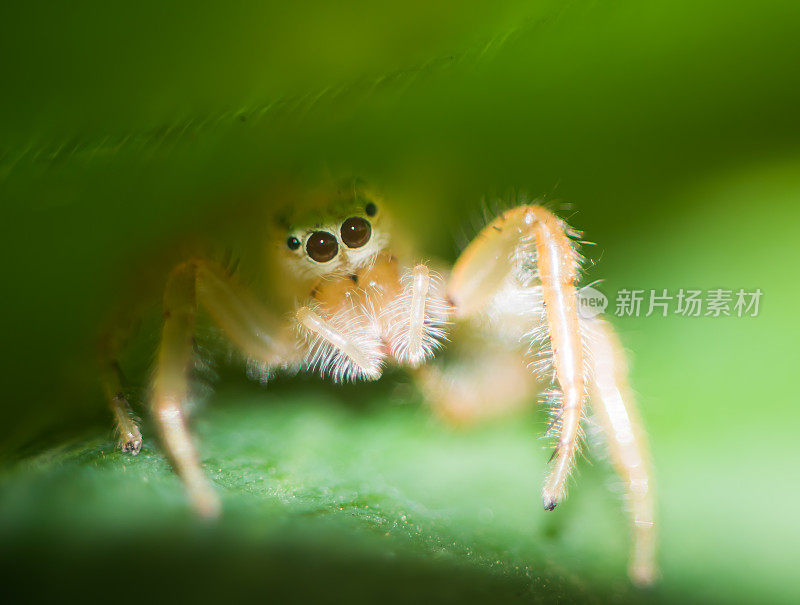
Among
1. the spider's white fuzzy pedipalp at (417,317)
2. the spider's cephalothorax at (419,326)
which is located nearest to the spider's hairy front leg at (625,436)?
the spider's cephalothorax at (419,326)

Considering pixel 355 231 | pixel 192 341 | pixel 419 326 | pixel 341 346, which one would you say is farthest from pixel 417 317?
pixel 192 341

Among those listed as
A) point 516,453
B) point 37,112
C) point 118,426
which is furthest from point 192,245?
point 516,453

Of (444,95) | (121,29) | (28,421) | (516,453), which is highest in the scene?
(444,95)

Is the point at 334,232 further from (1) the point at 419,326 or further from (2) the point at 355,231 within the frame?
(1) the point at 419,326

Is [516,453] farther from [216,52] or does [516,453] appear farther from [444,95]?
[216,52]

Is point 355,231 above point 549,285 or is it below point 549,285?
above

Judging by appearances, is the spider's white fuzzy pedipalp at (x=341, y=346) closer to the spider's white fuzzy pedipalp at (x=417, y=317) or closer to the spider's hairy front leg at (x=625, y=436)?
the spider's white fuzzy pedipalp at (x=417, y=317)
